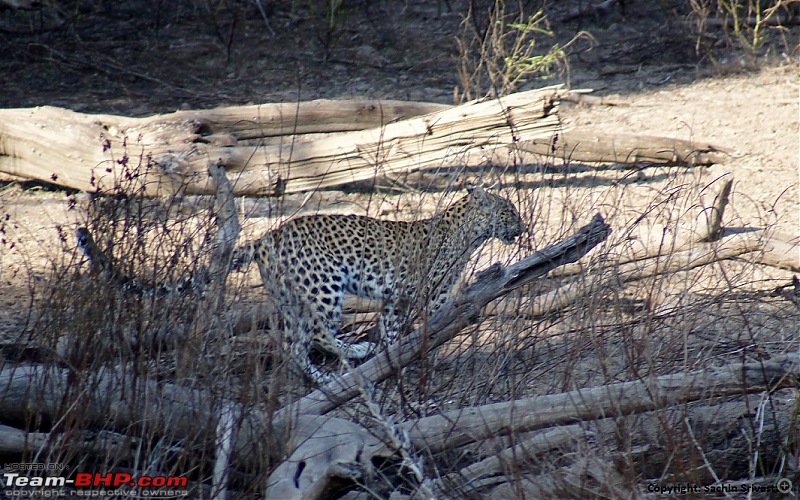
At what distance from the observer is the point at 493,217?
6445 mm

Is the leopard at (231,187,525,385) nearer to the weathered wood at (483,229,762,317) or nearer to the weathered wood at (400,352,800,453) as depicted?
the weathered wood at (483,229,762,317)

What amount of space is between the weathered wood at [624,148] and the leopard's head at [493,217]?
1.57 metres

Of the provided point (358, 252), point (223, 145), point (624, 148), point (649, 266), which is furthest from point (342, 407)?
point (624, 148)

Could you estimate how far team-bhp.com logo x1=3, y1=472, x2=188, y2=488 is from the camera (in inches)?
129

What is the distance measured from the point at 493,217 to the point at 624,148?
7.55 ft

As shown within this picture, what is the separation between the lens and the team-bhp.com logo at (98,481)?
3.28m

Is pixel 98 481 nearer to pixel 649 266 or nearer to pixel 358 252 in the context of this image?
pixel 358 252

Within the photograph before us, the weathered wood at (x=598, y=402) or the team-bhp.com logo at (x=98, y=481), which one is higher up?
the team-bhp.com logo at (x=98, y=481)

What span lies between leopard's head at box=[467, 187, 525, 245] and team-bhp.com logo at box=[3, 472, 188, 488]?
355cm

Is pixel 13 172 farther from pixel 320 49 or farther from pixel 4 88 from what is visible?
pixel 320 49

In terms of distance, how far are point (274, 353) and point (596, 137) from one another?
18.0 ft

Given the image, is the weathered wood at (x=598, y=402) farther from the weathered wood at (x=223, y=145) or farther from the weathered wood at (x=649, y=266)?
the weathered wood at (x=223, y=145)

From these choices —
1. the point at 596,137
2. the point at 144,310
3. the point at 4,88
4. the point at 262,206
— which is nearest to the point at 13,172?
the point at 262,206

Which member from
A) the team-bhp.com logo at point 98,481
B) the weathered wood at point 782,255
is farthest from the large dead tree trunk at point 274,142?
the team-bhp.com logo at point 98,481
